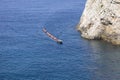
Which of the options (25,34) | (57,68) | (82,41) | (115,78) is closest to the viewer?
(115,78)

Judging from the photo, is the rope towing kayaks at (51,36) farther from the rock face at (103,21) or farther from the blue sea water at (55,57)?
the rock face at (103,21)

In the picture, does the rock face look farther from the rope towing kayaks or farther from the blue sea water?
the rope towing kayaks

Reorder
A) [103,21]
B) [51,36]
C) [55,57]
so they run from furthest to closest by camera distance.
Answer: [51,36], [103,21], [55,57]

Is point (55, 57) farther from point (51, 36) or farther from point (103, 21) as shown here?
point (103, 21)

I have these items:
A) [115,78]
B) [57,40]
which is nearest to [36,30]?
[57,40]

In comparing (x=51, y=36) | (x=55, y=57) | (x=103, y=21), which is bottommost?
(x=51, y=36)

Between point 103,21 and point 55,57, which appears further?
point 103,21

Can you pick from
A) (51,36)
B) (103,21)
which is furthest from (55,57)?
(103,21)

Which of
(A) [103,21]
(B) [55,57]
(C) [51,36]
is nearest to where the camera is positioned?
(B) [55,57]

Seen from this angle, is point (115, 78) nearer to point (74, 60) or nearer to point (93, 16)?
point (74, 60)
